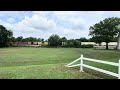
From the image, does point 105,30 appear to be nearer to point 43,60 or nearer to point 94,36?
point 94,36

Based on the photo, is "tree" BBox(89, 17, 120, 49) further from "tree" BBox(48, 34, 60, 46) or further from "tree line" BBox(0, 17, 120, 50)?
"tree" BBox(48, 34, 60, 46)

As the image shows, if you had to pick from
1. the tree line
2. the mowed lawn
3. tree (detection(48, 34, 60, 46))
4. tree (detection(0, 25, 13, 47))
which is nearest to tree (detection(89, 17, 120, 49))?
the tree line

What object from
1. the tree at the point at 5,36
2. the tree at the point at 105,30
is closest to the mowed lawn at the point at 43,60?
the tree at the point at 5,36

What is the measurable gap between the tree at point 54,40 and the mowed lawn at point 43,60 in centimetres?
19

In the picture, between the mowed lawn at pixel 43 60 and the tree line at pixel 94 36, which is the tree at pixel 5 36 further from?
the mowed lawn at pixel 43 60

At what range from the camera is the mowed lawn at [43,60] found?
6312mm

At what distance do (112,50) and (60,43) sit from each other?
1.53 meters

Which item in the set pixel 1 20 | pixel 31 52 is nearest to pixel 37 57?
pixel 31 52

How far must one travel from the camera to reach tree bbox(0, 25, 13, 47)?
625cm

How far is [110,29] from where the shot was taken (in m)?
6.52
